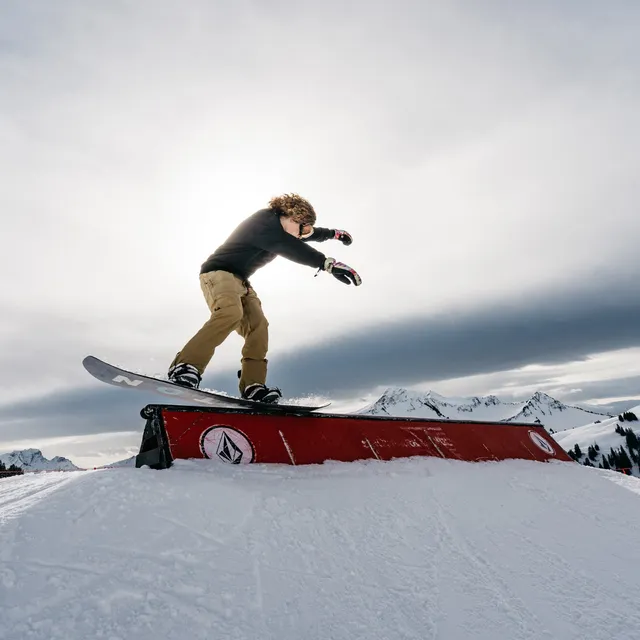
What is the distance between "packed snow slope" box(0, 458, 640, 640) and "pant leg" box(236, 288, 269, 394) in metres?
1.52

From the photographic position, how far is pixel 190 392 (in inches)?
153

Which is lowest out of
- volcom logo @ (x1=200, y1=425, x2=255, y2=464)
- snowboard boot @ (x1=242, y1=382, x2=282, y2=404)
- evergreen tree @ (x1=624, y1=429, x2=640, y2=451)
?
evergreen tree @ (x1=624, y1=429, x2=640, y2=451)

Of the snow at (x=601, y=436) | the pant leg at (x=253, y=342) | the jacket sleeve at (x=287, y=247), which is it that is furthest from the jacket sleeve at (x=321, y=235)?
the snow at (x=601, y=436)

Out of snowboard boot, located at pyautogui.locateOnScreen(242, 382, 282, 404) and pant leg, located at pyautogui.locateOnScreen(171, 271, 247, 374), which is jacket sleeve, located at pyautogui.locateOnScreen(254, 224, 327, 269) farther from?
snowboard boot, located at pyautogui.locateOnScreen(242, 382, 282, 404)

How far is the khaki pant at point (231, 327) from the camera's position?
13.3 feet

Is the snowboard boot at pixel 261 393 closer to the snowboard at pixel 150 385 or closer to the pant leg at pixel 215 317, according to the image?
the snowboard at pixel 150 385

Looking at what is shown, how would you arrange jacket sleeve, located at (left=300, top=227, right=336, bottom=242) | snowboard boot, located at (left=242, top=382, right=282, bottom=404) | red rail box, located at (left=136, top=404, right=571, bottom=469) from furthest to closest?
1. jacket sleeve, located at (left=300, top=227, right=336, bottom=242)
2. snowboard boot, located at (left=242, top=382, right=282, bottom=404)
3. red rail box, located at (left=136, top=404, right=571, bottom=469)

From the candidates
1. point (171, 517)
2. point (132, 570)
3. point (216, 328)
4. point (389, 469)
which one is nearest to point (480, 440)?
point (389, 469)

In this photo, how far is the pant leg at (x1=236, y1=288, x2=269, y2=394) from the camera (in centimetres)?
486

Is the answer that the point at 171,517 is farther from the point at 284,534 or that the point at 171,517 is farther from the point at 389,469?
the point at 389,469

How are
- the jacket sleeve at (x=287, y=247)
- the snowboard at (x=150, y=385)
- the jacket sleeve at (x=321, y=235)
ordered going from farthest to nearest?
1. the jacket sleeve at (x=321, y=235)
2. the jacket sleeve at (x=287, y=247)
3. the snowboard at (x=150, y=385)

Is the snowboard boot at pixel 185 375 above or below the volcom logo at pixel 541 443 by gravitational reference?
above

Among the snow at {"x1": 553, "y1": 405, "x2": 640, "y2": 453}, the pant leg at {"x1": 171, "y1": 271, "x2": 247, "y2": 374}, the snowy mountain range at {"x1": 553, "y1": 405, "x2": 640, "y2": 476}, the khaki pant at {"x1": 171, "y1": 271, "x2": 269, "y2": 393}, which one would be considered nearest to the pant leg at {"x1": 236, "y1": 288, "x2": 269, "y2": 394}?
the khaki pant at {"x1": 171, "y1": 271, "x2": 269, "y2": 393}

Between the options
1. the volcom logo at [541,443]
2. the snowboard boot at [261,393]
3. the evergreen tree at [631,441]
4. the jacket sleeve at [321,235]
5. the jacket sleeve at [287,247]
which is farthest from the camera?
the evergreen tree at [631,441]
